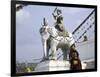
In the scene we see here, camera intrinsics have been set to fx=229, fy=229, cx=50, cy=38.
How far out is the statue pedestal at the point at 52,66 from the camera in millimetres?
2162

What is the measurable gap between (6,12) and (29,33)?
28 cm

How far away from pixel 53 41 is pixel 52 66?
0.24 metres

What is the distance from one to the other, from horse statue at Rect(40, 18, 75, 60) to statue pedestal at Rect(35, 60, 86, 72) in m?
0.05

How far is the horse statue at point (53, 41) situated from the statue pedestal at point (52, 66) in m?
0.05

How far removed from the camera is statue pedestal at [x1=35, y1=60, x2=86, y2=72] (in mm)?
2162

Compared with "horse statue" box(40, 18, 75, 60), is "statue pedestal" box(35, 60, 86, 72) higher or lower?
lower

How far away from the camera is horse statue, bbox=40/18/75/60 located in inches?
85.7

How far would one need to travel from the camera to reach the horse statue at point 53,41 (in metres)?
2.18

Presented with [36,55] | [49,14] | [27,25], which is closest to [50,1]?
[49,14]

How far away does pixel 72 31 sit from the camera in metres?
2.27

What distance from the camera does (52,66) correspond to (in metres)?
2.20

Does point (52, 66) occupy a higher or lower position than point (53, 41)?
lower

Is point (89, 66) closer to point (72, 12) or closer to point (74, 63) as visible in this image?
point (74, 63)

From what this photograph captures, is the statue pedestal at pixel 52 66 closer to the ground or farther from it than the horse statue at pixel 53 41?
closer to the ground
